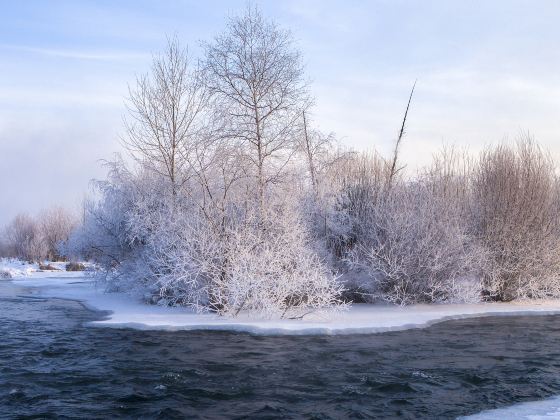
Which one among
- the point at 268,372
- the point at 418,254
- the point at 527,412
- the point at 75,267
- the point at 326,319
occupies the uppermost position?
the point at 418,254

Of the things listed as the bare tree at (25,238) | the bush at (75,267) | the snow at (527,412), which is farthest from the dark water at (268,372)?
the bare tree at (25,238)

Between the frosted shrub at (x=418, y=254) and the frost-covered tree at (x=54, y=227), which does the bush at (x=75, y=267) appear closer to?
the frost-covered tree at (x=54, y=227)

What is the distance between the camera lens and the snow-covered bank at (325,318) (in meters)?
14.6

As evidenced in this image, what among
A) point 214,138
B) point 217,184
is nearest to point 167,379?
point 217,184

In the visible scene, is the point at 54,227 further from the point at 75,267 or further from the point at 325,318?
the point at 325,318

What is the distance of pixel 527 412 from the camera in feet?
26.1

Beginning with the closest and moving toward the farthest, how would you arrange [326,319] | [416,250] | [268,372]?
[268,372] < [326,319] < [416,250]

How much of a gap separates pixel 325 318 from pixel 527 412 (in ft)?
27.6

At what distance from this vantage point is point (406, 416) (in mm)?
7867

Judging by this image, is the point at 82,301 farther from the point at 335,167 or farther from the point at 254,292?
the point at 335,167

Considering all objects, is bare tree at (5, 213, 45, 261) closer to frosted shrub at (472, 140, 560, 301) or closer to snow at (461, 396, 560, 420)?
frosted shrub at (472, 140, 560, 301)

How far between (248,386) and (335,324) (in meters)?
6.14

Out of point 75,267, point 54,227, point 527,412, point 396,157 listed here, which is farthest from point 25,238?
point 527,412

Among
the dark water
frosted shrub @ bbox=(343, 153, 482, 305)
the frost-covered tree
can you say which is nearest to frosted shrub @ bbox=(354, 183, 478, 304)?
frosted shrub @ bbox=(343, 153, 482, 305)
